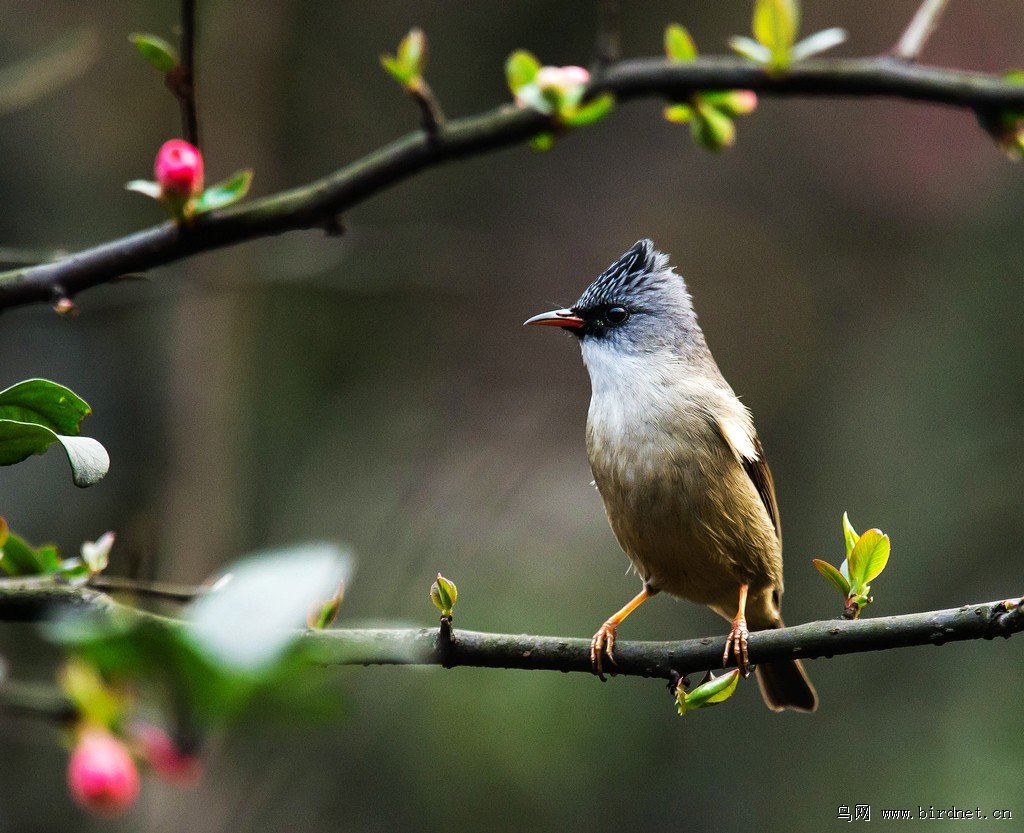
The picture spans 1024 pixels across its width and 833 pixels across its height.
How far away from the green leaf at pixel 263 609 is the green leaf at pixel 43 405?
79cm

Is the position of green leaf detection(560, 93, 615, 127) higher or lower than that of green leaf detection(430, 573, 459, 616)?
higher

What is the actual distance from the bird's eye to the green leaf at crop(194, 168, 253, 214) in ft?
7.26

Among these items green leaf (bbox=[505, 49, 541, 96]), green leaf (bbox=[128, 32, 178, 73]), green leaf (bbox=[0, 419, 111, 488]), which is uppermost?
green leaf (bbox=[128, 32, 178, 73])

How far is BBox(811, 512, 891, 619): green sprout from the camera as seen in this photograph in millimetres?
2275

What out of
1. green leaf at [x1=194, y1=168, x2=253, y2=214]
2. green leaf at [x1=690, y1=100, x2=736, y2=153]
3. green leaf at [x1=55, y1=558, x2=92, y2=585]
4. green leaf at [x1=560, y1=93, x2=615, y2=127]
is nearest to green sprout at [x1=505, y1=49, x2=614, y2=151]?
green leaf at [x1=560, y1=93, x2=615, y2=127]

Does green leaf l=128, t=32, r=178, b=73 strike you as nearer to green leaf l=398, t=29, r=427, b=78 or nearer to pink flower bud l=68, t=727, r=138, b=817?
green leaf l=398, t=29, r=427, b=78

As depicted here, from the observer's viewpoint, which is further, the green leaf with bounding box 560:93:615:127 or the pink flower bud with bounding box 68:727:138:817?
the green leaf with bounding box 560:93:615:127

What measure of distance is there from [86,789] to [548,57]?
7.35 metres

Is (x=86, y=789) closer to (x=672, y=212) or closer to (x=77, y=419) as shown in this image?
(x=77, y=419)

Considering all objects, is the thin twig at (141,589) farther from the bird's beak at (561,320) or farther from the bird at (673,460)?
the bird's beak at (561,320)

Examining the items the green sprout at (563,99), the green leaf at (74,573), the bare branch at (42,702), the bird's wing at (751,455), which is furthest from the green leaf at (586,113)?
the bird's wing at (751,455)

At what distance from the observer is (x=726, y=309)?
8.21m

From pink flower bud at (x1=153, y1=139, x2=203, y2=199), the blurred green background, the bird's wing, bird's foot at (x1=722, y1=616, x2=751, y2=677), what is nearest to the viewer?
pink flower bud at (x1=153, y1=139, x2=203, y2=199)

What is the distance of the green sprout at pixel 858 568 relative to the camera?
2.28m
